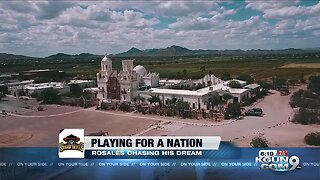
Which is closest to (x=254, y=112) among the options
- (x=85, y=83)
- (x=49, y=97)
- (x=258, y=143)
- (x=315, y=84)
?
(x=258, y=143)

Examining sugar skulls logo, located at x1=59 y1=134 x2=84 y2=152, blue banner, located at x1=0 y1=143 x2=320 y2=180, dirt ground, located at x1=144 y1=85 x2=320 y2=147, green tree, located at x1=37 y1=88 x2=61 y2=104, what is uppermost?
green tree, located at x1=37 y1=88 x2=61 y2=104

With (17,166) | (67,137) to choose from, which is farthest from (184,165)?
(17,166)

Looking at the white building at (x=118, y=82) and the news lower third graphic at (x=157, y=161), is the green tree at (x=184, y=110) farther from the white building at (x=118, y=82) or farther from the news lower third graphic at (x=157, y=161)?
the news lower third graphic at (x=157, y=161)

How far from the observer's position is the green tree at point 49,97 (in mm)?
26500

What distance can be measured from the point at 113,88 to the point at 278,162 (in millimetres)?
18750

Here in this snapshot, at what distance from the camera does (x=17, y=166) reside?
47.9 ft

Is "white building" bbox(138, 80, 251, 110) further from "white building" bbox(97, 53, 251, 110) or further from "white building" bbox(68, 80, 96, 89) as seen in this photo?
"white building" bbox(68, 80, 96, 89)

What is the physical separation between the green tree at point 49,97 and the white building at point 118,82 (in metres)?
4.34

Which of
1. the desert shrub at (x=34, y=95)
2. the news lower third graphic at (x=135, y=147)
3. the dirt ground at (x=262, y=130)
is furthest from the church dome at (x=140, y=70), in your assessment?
the news lower third graphic at (x=135, y=147)

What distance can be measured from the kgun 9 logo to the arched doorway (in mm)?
17688

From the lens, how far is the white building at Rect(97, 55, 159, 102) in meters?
29.2

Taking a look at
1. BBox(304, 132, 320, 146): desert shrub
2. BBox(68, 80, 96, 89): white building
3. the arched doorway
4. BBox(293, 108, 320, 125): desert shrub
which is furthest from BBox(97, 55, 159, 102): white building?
BBox(304, 132, 320, 146): desert shrub

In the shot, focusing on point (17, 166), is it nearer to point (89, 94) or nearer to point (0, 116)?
point (0, 116)

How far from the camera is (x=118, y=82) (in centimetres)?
2953
